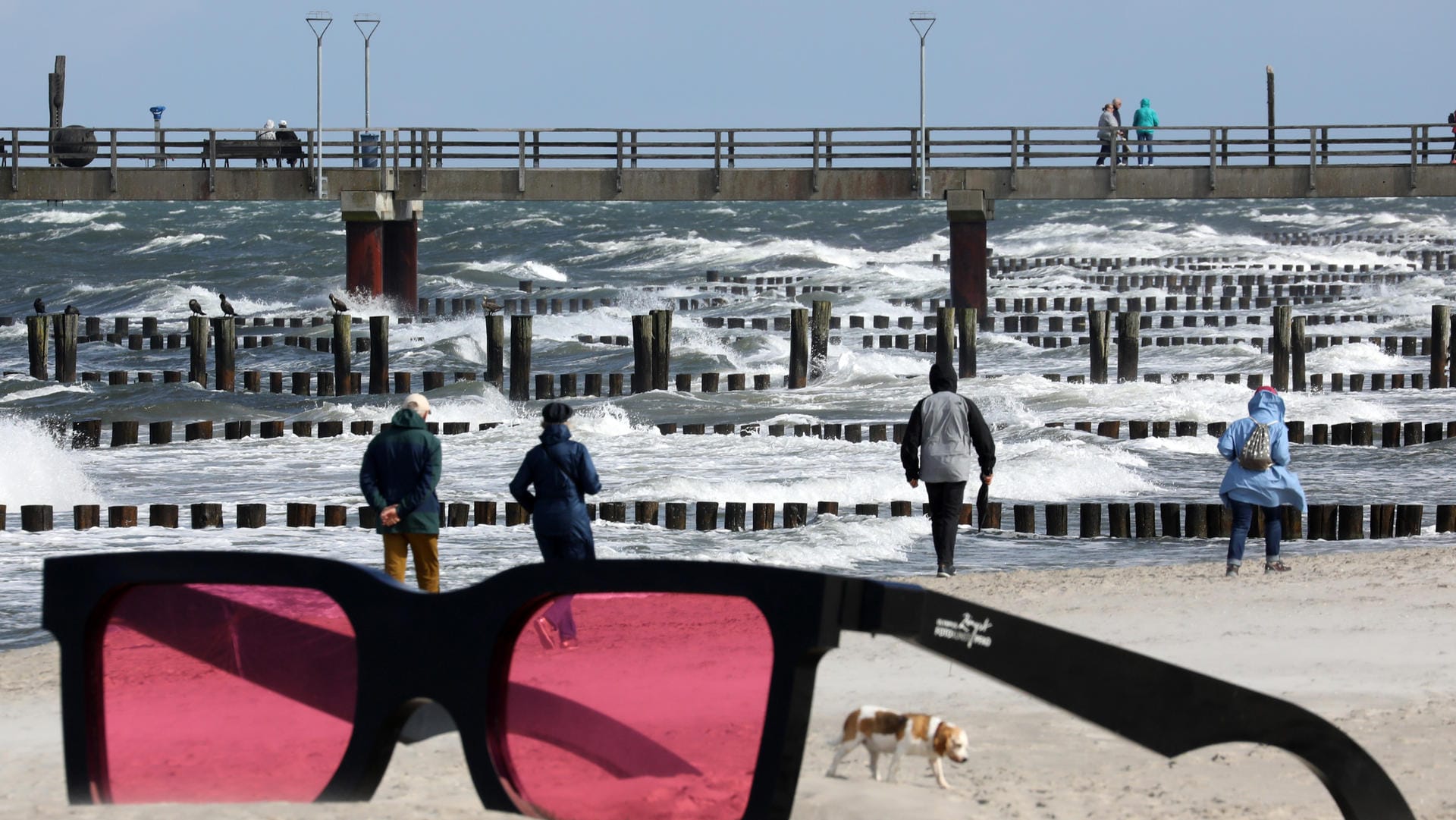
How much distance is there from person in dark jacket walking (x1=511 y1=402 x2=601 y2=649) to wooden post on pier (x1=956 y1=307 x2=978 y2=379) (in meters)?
18.4

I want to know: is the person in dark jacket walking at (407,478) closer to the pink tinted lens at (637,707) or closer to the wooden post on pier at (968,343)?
the pink tinted lens at (637,707)

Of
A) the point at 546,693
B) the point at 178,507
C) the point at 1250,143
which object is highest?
the point at 1250,143

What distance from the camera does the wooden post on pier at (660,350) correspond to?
24562 mm

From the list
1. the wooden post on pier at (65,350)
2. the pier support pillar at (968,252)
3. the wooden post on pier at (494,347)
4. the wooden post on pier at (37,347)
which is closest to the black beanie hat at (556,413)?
the wooden post on pier at (494,347)

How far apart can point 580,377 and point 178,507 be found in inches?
549

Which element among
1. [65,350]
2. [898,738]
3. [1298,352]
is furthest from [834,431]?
[898,738]

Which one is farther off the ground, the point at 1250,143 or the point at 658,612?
the point at 1250,143

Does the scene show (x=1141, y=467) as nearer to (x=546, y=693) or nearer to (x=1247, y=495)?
(x=1247, y=495)

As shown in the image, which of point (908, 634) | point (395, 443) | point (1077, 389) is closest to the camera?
point (908, 634)

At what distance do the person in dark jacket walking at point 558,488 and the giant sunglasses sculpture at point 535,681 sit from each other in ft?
11.2

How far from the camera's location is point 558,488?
7.55 m

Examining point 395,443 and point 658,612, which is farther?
point 395,443

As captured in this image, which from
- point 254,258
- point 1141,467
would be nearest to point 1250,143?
point 1141,467

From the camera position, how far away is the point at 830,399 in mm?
24172
